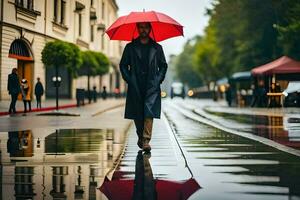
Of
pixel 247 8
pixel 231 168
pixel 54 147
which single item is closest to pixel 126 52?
pixel 54 147

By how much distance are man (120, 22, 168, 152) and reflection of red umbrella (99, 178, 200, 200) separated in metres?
2.49

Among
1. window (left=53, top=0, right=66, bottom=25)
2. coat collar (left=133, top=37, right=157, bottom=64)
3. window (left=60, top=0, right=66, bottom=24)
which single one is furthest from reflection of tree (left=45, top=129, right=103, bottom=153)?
window (left=53, top=0, right=66, bottom=25)

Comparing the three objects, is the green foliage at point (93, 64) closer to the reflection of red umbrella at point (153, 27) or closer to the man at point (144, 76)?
the reflection of red umbrella at point (153, 27)

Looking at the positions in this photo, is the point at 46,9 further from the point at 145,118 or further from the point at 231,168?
the point at 231,168

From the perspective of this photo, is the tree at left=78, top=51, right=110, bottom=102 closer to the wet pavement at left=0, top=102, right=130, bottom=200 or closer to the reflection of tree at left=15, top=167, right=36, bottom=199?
the wet pavement at left=0, top=102, right=130, bottom=200

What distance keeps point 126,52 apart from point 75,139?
2905 mm

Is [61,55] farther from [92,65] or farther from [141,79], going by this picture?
[141,79]

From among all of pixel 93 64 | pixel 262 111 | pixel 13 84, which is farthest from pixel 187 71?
pixel 13 84

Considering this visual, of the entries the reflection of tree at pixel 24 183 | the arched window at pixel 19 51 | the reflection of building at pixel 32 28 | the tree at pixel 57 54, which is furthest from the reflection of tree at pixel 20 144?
the arched window at pixel 19 51

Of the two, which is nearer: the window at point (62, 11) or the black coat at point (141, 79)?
the black coat at point (141, 79)

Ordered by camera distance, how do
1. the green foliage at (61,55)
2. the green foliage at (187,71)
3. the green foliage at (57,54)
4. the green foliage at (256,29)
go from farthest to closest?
1. the green foliage at (187,71)
2. the green foliage at (256,29)
3. the green foliage at (61,55)
4. the green foliage at (57,54)

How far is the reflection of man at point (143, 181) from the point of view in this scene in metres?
4.50

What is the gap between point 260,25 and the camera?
41.3m

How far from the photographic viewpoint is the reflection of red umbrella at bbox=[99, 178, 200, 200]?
445cm
